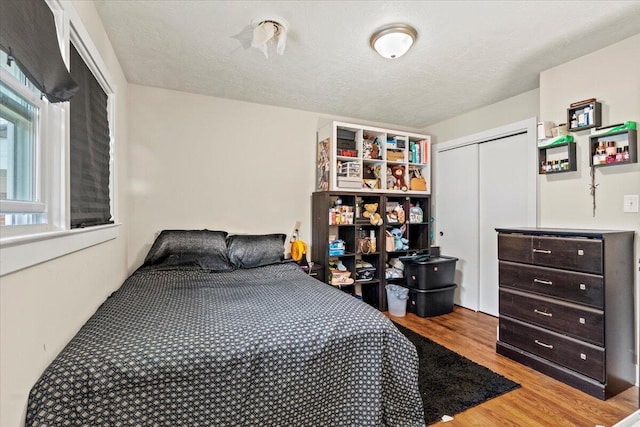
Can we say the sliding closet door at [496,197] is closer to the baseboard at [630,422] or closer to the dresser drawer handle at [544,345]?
the dresser drawer handle at [544,345]

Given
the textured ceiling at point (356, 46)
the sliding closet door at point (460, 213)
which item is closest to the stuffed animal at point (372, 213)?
the sliding closet door at point (460, 213)

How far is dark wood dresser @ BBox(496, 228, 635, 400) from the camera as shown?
1.88 m

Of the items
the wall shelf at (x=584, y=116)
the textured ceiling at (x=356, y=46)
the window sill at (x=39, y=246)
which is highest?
the textured ceiling at (x=356, y=46)

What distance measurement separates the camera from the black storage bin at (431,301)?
3.32 meters

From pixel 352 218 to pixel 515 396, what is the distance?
2104 millimetres

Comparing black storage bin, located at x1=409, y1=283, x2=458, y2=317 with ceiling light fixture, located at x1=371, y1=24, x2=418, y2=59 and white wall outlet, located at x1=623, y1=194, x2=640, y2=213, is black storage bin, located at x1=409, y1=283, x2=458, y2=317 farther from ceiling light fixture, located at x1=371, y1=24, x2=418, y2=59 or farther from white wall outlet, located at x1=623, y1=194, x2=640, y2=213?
ceiling light fixture, located at x1=371, y1=24, x2=418, y2=59

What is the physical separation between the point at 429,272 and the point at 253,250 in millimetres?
1983

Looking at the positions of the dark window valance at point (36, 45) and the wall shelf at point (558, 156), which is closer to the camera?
the dark window valance at point (36, 45)

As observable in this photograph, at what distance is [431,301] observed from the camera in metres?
3.34

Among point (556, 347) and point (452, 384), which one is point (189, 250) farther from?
point (556, 347)

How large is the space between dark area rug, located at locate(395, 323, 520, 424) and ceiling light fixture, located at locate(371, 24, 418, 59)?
2.29 m

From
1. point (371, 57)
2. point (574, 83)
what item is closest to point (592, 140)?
point (574, 83)

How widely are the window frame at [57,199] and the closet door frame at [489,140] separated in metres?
3.55

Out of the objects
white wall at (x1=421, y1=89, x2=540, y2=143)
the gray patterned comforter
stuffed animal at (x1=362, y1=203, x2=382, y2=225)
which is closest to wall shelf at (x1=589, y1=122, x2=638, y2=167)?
white wall at (x1=421, y1=89, x2=540, y2=143)
